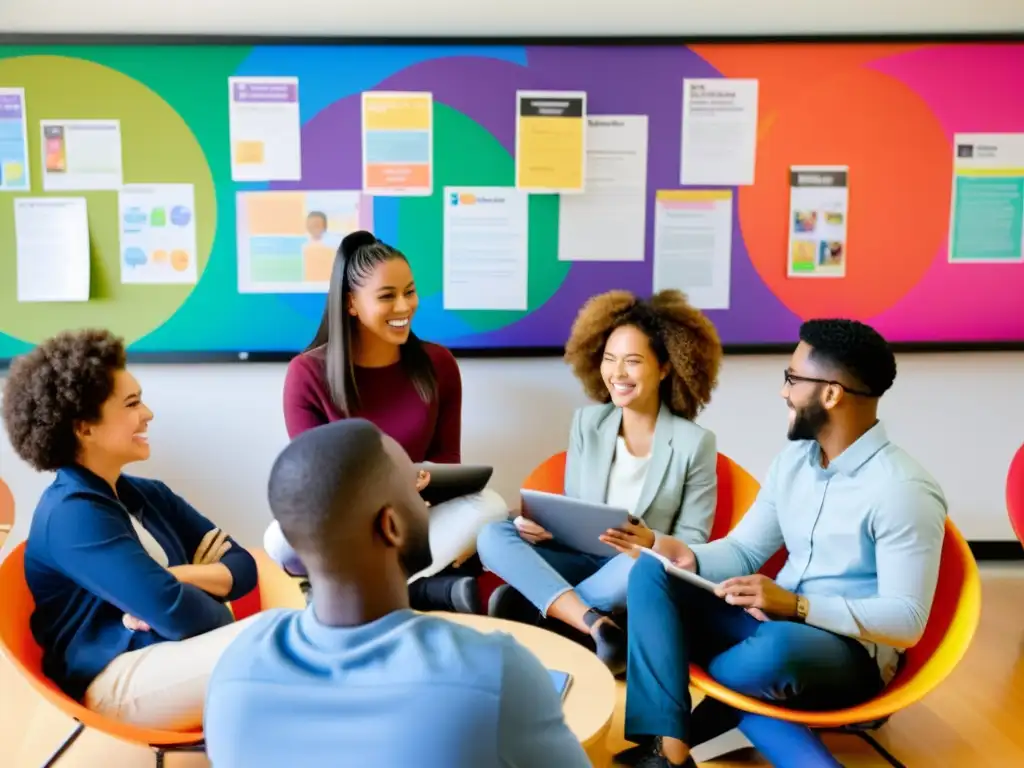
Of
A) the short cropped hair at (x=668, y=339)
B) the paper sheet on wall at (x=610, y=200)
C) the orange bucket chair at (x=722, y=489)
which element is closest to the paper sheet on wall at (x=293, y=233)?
the paper sheet on wall at (x=610, y=200)

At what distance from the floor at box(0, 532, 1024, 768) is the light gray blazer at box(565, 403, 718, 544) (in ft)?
1.73

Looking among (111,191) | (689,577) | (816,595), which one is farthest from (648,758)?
(111,191)

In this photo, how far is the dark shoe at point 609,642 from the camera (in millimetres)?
2439

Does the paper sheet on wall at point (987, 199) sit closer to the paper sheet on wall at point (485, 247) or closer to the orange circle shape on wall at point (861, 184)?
the orange circle shape on wall at point (861, 184)

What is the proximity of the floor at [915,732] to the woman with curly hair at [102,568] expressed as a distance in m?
0.45

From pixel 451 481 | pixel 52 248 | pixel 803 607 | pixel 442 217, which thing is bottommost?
pixel 803 607

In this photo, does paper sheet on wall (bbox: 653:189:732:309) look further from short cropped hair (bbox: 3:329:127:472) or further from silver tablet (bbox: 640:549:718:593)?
short cropped hair (bbox: 3:329:127:472)

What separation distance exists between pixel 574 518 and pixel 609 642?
35cm

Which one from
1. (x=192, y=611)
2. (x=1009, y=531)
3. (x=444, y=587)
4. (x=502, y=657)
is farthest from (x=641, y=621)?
(x=1009, y=531)

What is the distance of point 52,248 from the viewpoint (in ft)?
10.4

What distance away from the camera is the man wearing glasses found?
2.03 meters

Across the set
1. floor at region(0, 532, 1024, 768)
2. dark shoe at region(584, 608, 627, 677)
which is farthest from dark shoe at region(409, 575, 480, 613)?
floor at region(0, 532, 1024, 768)

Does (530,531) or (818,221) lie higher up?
(818,221)

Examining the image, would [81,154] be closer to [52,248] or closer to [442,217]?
[52,248]
